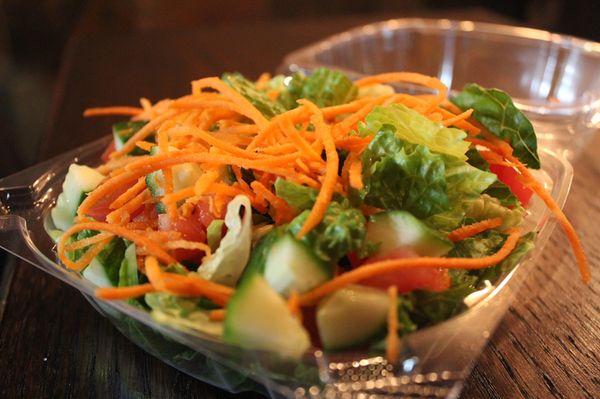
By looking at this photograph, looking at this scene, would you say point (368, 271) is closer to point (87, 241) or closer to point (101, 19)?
point (87, 241)

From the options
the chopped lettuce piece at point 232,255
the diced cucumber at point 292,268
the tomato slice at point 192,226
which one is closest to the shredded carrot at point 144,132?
the tomato slice at point 192,226

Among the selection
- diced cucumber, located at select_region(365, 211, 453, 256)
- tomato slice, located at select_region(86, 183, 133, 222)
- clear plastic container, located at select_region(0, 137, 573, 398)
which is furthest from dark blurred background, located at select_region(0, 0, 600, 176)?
diced cucumber, located at select_region(365, 211, 453, 256)

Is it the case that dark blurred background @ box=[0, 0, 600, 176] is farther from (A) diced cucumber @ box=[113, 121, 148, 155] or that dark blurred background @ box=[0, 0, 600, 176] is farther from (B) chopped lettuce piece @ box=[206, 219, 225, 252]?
(B) chopped lettuce piece @ box=[206, 219, 225, 252]

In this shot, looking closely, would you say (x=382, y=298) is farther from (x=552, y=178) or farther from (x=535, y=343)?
(x=552, y=178)

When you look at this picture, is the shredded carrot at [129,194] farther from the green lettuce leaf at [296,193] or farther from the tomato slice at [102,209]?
the green lettuce leaf at [296,193]

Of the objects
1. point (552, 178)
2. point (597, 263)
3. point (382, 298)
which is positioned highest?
point (382, 298)

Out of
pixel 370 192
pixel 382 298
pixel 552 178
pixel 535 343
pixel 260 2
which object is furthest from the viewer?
pixel 260 2

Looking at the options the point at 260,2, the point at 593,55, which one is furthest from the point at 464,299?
the point at 260,2

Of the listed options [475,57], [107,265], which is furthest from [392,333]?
[475,57]
